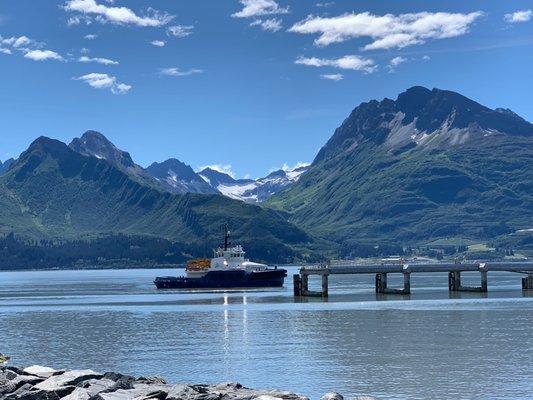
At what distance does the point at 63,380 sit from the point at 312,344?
112ft

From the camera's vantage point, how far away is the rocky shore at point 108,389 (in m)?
39.9

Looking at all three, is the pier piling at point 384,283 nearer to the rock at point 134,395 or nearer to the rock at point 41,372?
the rock at point 41,372

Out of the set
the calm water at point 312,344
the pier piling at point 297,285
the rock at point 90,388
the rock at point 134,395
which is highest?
the pier piling at point 297,285

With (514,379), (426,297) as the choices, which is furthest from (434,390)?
(426,297)

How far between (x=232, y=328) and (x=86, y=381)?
5080cm

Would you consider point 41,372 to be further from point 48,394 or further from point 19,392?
point 48,394

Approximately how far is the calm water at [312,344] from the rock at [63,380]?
11.0 m

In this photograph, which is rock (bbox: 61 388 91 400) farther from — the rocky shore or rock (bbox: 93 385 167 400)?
rock (bbox: 93 385 167 400)

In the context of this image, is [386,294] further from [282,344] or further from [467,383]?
[467,383]

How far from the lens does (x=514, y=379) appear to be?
2093 inches

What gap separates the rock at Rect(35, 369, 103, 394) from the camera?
4272cm

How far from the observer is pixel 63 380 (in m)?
44.0

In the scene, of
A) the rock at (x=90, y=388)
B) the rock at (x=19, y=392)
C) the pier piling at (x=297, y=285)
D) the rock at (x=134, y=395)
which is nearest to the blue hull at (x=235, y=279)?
the pier piling at (x=297, y=285)

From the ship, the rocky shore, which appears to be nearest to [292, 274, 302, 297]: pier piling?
the ship
